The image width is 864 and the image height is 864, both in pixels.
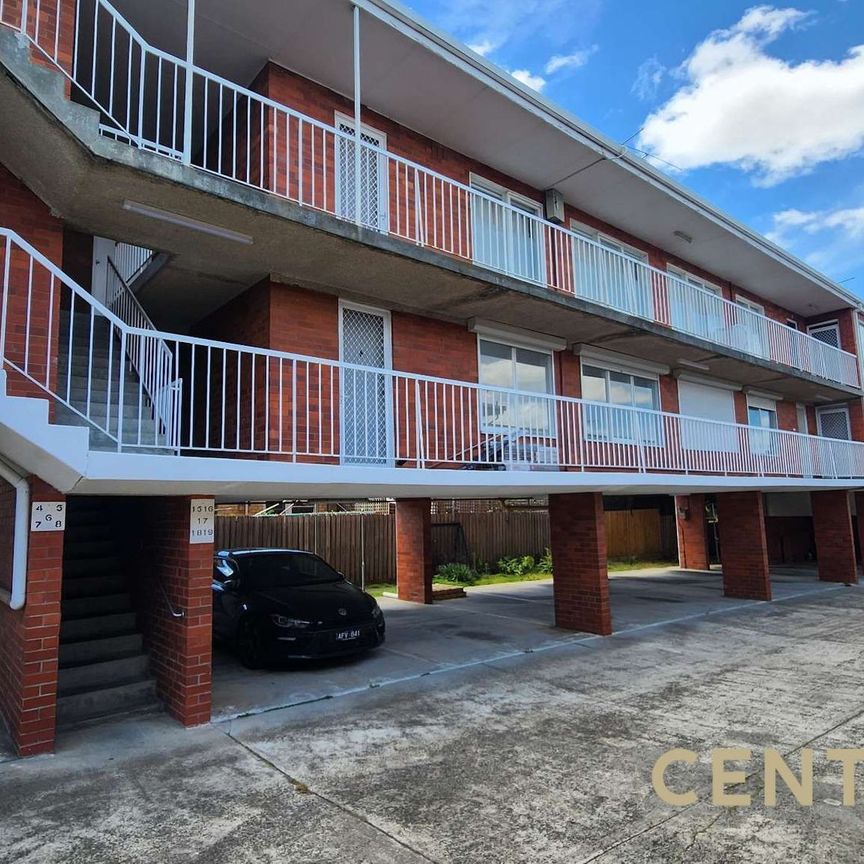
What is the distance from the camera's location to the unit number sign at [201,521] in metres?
5.95

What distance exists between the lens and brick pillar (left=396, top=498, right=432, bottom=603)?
13539 millimetres

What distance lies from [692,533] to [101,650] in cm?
1828

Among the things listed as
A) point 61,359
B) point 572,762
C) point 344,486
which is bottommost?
point 572,762

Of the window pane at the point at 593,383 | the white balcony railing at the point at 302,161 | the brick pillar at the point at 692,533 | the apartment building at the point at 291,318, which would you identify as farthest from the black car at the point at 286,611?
the brick pillar at the point at 692,533

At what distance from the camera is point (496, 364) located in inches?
400

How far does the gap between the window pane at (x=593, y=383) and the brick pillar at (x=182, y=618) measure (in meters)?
7.68

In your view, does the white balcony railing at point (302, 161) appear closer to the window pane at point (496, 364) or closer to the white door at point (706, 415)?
the window pane at point (496, 364)

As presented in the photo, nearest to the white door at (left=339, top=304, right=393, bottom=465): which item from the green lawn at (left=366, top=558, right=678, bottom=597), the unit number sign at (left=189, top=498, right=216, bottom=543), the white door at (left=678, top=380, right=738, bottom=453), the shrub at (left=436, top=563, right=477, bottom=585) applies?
the unit number sign at (left=189, top=498, right=216, bottom=543)

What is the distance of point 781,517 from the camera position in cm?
2100

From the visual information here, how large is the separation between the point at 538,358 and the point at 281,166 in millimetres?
5294

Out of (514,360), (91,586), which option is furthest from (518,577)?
(91,586)

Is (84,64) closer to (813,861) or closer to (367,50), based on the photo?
(367,50)

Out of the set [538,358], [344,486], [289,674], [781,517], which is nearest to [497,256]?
[538,358]

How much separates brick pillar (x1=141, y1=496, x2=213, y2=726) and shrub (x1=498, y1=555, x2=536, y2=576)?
12.9 m
